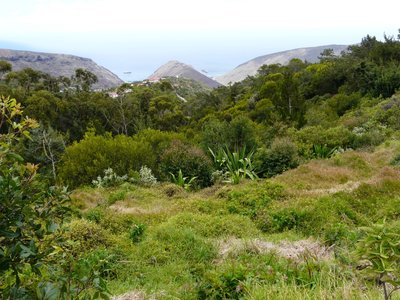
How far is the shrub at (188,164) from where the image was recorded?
1495 cm

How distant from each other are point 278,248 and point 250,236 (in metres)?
1.14

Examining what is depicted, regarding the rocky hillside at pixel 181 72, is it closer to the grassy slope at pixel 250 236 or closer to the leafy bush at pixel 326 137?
the leafy bush at pixel 326 137

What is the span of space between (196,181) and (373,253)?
1289 cm

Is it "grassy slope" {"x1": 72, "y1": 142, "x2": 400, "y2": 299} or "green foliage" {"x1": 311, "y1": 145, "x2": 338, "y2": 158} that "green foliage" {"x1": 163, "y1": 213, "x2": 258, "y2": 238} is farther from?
"green foliage" {"x1": 311, "y1": 145, "x2": 338, "y2": 158}

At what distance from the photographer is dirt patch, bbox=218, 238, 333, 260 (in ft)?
17.8

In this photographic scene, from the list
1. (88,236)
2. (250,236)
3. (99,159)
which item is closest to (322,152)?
(99,159)

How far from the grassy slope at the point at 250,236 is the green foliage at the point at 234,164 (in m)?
2.00

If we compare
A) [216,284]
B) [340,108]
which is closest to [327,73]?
[340,108]

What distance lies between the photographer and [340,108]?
28.6 metres

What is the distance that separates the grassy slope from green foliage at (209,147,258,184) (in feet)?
6.58

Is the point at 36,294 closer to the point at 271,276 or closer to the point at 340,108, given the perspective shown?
the point at 271,276

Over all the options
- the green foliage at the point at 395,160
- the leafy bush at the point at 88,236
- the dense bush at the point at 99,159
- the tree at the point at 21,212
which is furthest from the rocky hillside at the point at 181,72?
the tree at the point at 21,212

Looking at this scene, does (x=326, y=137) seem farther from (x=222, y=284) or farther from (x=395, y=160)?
(x=222, y=284)

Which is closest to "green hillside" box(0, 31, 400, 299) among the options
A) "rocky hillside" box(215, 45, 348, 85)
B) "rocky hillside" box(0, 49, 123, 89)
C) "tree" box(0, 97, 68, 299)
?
"tree" box(0, 97, 68, 299)
